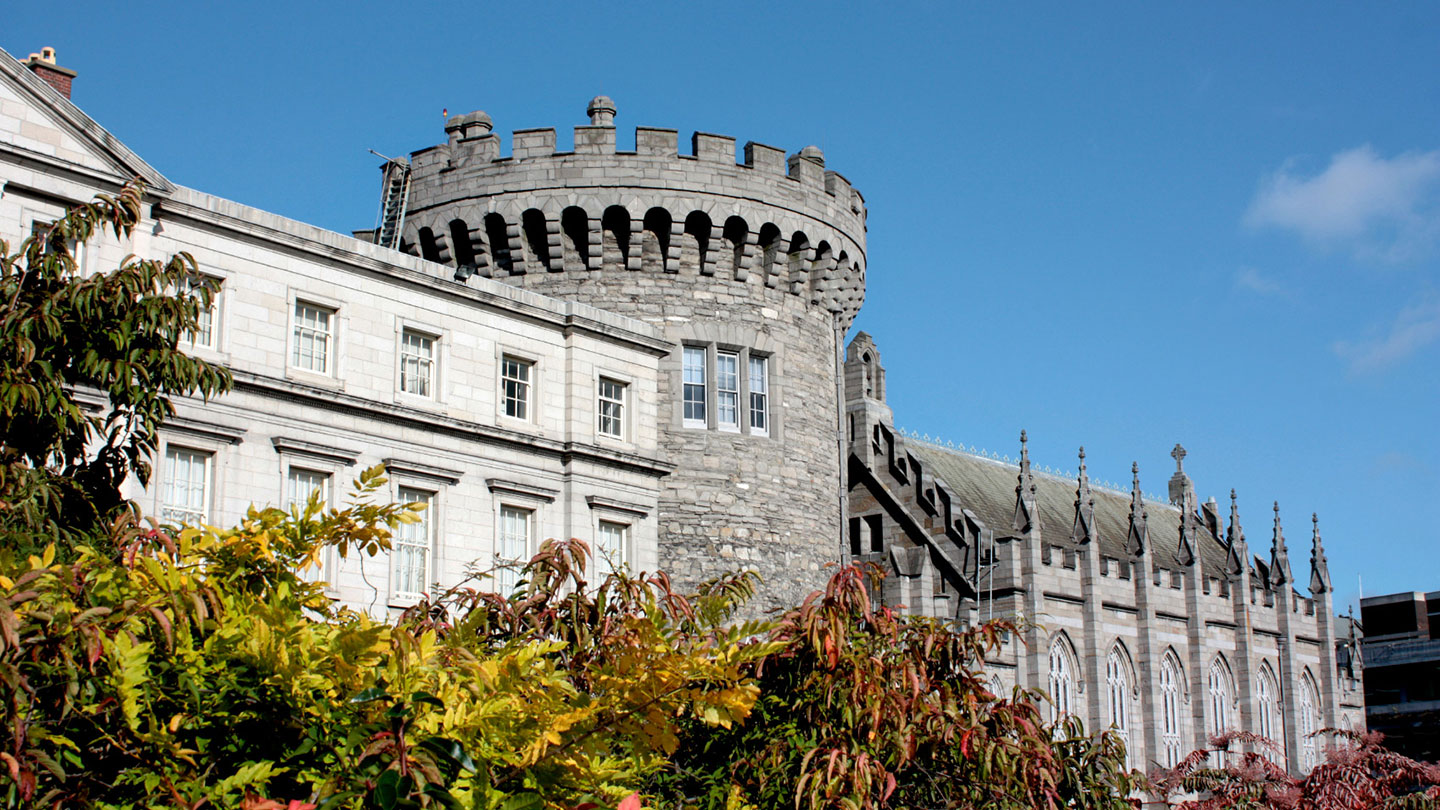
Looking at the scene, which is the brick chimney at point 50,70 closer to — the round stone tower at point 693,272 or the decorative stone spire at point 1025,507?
the round stone tower at point 693,272

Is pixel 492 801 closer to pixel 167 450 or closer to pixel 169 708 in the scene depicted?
pixel 169 708

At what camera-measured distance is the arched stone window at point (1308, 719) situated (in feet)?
180

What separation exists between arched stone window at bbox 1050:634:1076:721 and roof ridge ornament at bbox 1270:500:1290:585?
16748mm

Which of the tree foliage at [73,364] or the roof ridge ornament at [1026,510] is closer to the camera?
the tree foliage at [73,364]

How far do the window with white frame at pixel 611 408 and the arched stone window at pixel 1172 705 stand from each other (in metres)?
24.1

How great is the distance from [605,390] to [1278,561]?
1399 inches

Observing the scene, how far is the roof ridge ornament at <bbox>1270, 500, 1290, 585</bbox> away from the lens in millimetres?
56688

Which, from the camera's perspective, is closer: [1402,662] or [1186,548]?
[1186,548]

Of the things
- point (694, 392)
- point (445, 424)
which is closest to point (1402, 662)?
point (694, 392)

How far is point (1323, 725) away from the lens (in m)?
56.6

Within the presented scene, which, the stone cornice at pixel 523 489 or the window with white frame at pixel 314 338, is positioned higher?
the window with white frame at pixel 314 338

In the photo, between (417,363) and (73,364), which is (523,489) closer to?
(417,363)

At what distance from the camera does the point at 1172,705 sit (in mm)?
48125

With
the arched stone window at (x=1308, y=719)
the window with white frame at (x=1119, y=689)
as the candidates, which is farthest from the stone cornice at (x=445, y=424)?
the arched stone window at (x=1308, y=719)
